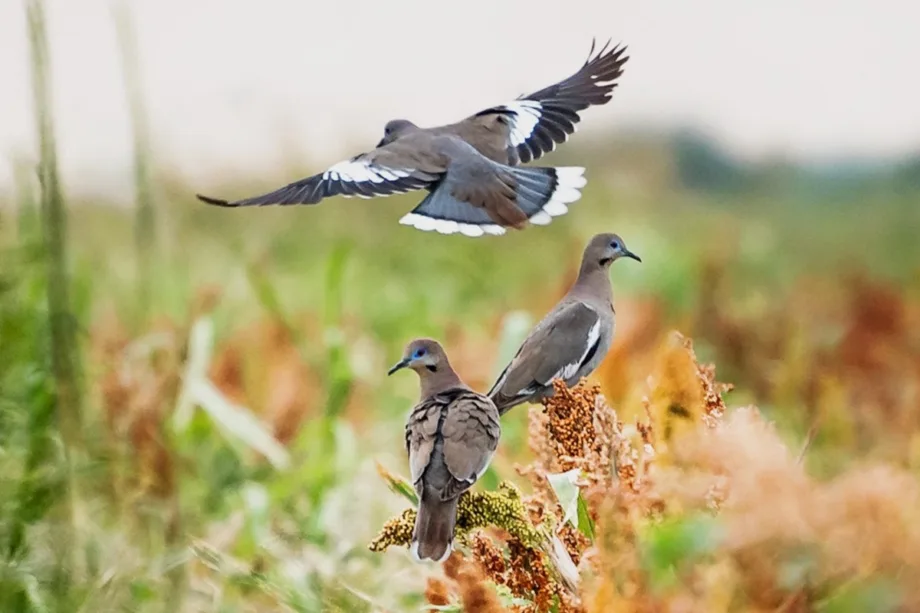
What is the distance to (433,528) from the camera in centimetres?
56

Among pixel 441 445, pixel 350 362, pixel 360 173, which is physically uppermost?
pixel 360 173

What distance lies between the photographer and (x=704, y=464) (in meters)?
0.52

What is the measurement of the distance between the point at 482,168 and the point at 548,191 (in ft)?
0.13

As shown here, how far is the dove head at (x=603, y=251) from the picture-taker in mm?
727

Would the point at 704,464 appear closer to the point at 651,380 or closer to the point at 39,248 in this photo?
the point at 651,380

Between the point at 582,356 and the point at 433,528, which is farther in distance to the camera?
the point at 582,356

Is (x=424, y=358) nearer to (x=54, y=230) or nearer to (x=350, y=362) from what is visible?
(x=54, y=230)

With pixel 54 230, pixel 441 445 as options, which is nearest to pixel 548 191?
pixel 441 445

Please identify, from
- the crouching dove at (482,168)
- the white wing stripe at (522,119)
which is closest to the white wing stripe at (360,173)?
the crouching dove at (482,168)

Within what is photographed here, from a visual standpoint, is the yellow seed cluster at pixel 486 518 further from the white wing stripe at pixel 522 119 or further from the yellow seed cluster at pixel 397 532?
the white wing stripe at pixel 522 119

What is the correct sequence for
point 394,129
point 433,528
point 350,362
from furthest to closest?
point 350,362, point 394,129, point 433,528

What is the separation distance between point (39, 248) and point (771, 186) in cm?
181

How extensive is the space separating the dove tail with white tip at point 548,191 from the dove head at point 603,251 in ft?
0.26

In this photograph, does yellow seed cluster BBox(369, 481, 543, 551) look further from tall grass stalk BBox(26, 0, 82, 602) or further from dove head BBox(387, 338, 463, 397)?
tall grass stalk BBox(26, 0, 82, 602)
